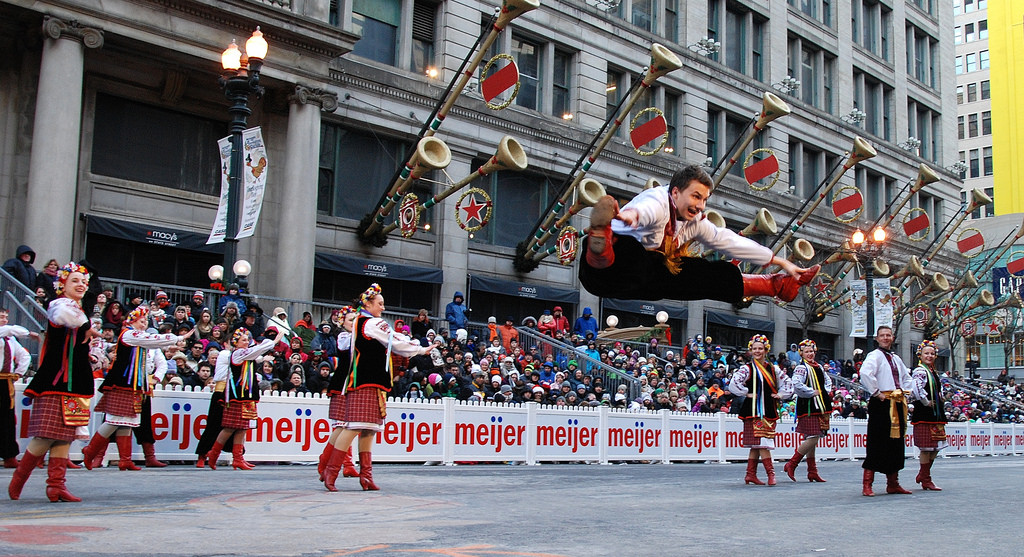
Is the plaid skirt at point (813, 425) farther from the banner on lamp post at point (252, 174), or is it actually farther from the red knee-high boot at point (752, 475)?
the banner on lamp post at point (252, 174)

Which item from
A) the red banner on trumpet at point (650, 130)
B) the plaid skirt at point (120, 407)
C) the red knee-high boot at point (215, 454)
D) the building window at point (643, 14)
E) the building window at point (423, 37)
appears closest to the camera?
the plaid skirt at point (120, 407)

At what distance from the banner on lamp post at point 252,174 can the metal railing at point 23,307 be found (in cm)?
381

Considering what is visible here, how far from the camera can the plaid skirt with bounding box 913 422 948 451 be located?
14805 millimetres

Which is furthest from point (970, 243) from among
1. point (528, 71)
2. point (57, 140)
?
point (57, 140)

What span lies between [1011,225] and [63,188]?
6751 centimetres

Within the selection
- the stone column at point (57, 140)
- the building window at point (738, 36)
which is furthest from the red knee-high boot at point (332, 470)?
the building window at point (738, 36)

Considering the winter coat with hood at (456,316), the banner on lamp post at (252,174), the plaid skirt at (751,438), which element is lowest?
the plaid skirt at (751,438)

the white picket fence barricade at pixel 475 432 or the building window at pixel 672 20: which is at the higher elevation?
the building window at pixel 672 20

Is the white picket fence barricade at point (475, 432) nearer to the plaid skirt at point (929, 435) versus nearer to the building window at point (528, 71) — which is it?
the plaid skirt at point (929, 435)

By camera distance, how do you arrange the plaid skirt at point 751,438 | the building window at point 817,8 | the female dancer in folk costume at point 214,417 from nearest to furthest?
the female dancer in folk costume at point 214,417, the plaid skirt at point 751,438, the building window at point 817,8

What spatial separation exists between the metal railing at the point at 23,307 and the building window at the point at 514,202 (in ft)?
49.9

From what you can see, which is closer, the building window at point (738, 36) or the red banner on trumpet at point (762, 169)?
the red banner on trumpet at point (762, 169)

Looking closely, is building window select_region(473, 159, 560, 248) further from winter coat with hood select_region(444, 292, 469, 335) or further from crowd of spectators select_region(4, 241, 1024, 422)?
winter coat with hood select_region(444, 292, 469, 335)

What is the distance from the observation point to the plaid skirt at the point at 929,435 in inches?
583
